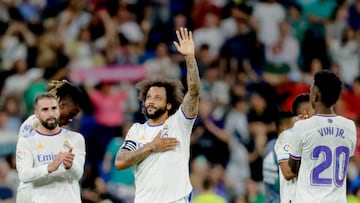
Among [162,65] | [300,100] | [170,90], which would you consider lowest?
[300,100]

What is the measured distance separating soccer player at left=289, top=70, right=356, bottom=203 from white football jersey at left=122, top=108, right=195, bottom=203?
1271mm

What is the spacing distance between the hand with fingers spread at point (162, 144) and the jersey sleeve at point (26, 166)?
1.06 m

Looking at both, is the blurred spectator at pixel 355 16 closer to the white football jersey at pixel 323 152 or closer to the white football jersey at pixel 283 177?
the white football jersey at pixel 283 177

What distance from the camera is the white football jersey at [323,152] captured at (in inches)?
450

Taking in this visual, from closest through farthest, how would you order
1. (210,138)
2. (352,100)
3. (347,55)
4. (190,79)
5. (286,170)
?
(286,170) → (190,79) → (210,138) → (352,100) → (347,55)

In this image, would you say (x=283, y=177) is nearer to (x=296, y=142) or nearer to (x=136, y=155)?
(x=296, y=142)

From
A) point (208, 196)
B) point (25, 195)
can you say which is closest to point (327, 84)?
point (25, 195)

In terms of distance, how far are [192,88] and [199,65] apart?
8.89 metres

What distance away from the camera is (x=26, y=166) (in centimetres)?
1223

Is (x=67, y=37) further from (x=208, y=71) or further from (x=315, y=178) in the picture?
(x=315, y=178)

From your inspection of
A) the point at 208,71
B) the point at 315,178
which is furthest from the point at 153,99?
the point at 208,71

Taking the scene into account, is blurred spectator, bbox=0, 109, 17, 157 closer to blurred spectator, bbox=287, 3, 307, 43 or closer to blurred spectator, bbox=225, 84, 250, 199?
blurred spectator, bbox=225, 84, 250, 199

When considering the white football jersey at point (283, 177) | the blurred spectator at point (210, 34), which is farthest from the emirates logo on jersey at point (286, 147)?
the blurred spectator at point (210, 34)

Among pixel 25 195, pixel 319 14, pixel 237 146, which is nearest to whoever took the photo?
pixel 25 195
